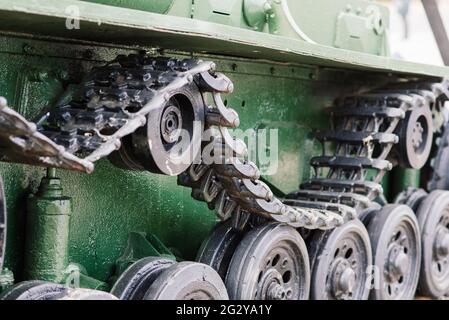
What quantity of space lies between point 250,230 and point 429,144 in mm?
1791

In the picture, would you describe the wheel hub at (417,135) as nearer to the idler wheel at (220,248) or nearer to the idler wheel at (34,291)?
the idler wheel at (220,248)

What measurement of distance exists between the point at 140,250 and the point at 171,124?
77 centimetres

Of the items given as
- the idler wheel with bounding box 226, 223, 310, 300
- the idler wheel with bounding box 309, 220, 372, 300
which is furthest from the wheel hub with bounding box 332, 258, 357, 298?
the idler wheel with bounding box 226, 223, 310, 300

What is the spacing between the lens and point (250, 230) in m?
4.05

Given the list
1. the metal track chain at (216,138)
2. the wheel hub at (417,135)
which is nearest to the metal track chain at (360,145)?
the metal track chain at (216,138)

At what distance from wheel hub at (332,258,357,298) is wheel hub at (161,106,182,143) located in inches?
60.9

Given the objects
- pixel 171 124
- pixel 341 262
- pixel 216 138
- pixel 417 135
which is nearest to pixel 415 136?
pixel 417 135

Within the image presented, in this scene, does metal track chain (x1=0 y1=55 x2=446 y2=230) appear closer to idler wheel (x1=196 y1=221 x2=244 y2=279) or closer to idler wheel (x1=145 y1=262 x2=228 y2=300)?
idler wheel (x1=196 y1=221 x2=244 y2=279)

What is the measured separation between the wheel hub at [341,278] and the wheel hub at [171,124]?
5.07ft

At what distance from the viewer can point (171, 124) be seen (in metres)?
3.38

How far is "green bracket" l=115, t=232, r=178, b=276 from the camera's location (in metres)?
3.81

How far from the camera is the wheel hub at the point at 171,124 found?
3.32 m
